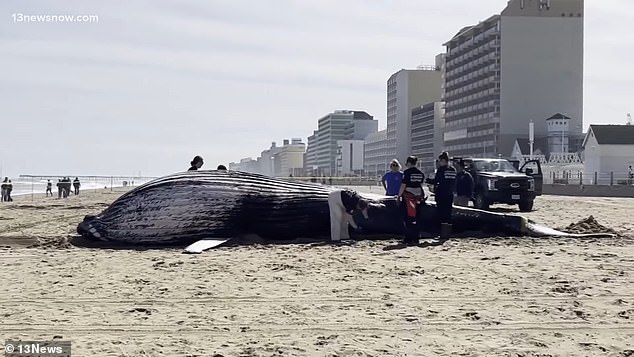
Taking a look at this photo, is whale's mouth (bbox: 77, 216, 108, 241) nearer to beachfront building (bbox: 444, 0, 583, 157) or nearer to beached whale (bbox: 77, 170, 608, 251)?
beached whale (bbox: 77, 170, 608, 251)

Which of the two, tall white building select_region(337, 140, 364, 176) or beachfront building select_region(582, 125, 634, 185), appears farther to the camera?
tall white building select_region(337, 140, 364, 176)

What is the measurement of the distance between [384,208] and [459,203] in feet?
15.6

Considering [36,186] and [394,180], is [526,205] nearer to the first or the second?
[394,180]

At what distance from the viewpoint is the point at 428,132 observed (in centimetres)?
13262

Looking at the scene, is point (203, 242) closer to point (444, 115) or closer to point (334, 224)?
point (334, 224)

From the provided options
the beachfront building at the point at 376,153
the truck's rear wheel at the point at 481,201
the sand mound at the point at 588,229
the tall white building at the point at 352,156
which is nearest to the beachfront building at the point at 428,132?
the beachfront building at the point at 376,153

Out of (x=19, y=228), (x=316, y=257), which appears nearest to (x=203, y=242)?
(x=316, y=257)

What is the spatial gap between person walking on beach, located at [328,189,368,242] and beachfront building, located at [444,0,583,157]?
87.9m

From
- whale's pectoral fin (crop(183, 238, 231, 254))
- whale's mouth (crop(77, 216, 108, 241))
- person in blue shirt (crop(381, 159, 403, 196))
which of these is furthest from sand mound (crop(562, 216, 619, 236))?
whale's mouth (crop(77, 216, 108, 241))

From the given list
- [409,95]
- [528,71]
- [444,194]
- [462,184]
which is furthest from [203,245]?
[409,95]

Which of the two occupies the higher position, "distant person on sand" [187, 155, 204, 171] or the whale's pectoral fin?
"distant person on sand" [187, 155, 204, 171]

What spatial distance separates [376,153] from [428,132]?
4627 centimetres

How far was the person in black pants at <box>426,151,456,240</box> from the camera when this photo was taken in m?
11.7

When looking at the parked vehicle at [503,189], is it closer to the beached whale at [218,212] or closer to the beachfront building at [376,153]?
the beached whale at [218,212]
